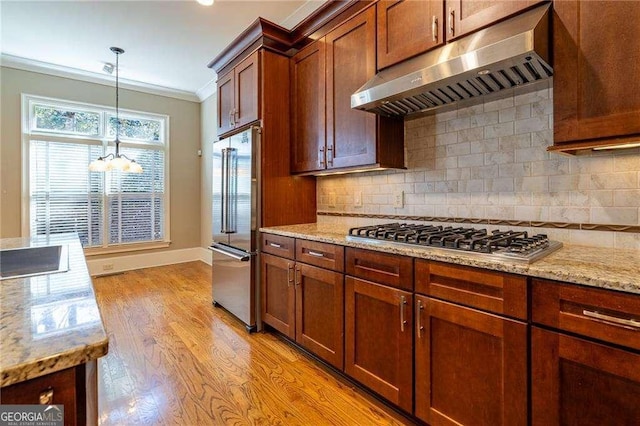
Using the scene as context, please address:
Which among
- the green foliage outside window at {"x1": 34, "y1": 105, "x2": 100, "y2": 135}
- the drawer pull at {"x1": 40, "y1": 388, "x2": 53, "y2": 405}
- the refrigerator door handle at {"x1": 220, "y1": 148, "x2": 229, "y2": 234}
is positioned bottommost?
the drawer pull at {"x1": 40, "y1": 388, "x2": 53, "y2": 405}

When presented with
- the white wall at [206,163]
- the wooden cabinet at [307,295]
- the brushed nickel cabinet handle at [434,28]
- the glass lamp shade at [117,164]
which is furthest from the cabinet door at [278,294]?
the white wall at [206,163]

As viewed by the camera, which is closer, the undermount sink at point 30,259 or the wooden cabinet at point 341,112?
the undermount sink at point 30,259

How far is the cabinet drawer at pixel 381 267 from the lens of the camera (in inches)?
60.3

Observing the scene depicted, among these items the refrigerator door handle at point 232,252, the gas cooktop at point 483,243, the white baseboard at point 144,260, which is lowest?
the white baseboard at point 144,260

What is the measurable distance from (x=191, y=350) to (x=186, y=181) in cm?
364

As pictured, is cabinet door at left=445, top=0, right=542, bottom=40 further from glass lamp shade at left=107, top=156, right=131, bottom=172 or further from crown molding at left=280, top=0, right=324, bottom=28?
glass lamp shade at left=107, top=156, right=131, bottom=172

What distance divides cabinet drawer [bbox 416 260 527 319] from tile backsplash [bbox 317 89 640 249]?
2.37ft

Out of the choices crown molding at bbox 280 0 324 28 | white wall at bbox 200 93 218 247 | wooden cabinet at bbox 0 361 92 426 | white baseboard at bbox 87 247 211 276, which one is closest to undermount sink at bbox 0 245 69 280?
wooden cabinet at bbox 0 361 92 426

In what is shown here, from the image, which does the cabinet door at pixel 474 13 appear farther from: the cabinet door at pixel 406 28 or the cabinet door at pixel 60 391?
the cabinet door at pixel 60 391

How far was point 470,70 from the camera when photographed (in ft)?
4.73

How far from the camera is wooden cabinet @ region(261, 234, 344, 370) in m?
1.94

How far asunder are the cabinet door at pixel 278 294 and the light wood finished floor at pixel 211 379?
167mm

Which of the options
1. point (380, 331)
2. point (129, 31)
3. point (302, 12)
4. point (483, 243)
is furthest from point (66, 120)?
point (483, 243)

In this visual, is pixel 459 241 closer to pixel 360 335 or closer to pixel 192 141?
pixel 360 335
